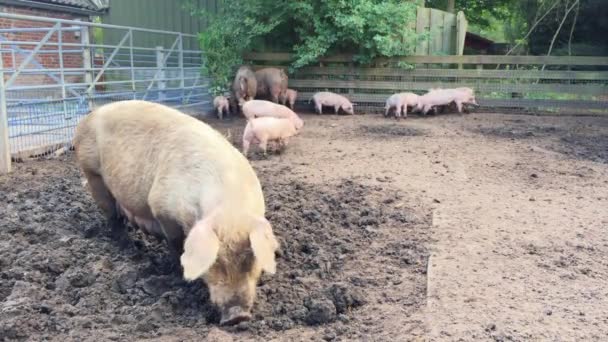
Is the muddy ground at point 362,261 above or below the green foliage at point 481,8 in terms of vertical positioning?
below

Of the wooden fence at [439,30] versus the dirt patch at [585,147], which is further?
the wooden fence at [439,30]

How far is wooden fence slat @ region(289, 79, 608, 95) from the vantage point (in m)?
10.2

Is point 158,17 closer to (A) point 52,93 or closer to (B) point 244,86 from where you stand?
(A) point 52,93

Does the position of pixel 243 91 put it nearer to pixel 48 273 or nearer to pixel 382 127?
pixel 382 127

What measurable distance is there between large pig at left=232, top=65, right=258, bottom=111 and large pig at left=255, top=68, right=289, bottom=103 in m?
0.15

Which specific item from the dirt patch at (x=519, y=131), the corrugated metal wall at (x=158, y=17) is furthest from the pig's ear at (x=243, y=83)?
the corrugated metal wall at (x=158, y=17)

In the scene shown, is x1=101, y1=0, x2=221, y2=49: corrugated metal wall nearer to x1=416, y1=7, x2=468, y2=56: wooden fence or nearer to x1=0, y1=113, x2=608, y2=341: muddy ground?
x1=416, y1=7, x2=468, y2=56: wooden fence

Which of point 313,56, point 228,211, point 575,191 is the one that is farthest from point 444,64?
point 228,211

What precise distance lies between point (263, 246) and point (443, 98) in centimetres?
806

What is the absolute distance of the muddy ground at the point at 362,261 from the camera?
8.44ft

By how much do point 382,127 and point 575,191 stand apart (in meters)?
4.21

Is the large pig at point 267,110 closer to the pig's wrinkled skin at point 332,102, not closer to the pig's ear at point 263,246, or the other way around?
the pig's wrinkled skin at point 332,102

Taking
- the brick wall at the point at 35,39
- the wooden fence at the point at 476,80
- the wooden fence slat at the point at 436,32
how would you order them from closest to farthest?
the wooden fence at the point at 476,80, the wooden fence slat at the point at 436,32, the brick wall at the point at 35,39

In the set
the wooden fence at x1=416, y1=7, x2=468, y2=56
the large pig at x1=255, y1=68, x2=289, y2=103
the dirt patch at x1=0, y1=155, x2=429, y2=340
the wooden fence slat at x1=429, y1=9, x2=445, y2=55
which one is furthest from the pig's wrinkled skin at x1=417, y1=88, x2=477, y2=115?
the dirt patch at x1=0, y1=155, x2=429, y2=340
